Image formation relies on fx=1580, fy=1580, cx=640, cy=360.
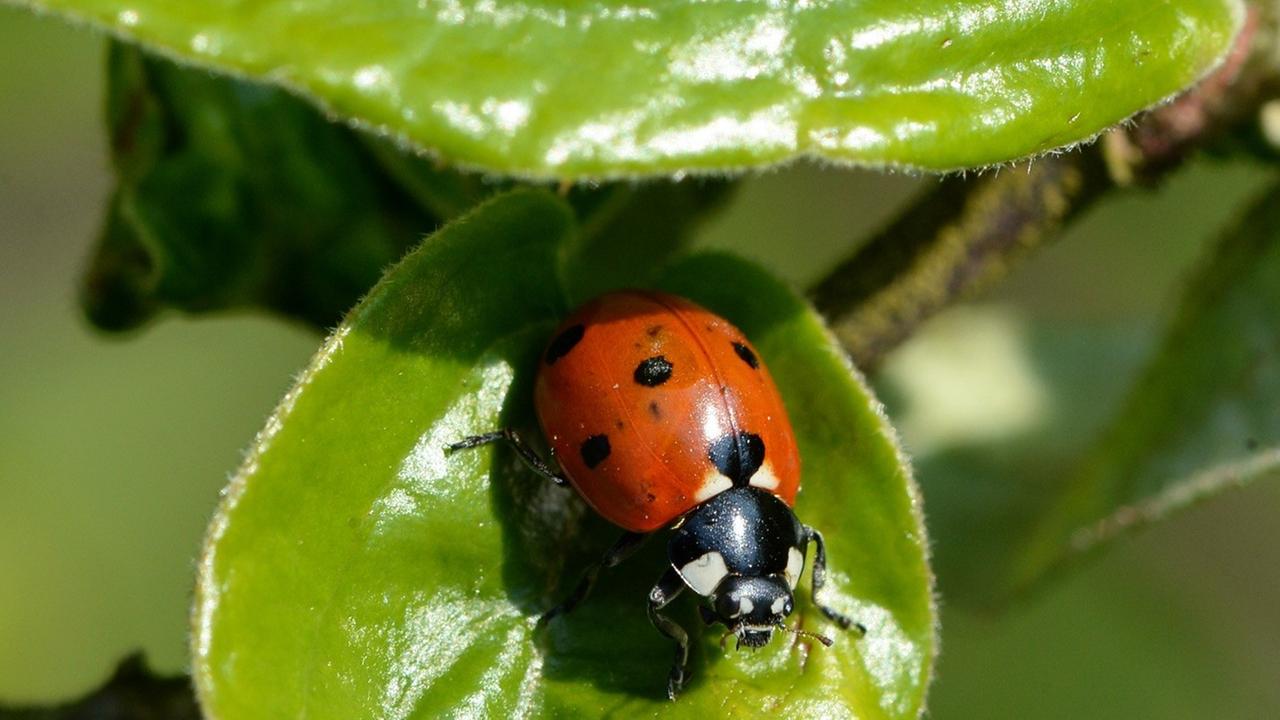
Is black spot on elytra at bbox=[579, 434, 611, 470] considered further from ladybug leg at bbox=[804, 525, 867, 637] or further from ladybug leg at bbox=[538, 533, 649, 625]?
ladybug leg at bbox=[804, 525, 867, 637]

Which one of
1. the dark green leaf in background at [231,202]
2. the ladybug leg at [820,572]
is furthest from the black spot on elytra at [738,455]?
the dark green leaf in background at [231,202]

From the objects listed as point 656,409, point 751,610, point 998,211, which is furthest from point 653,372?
point 998,211

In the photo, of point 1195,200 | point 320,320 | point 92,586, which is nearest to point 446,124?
point 320,320

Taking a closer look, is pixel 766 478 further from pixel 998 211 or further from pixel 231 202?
pixel 231 202

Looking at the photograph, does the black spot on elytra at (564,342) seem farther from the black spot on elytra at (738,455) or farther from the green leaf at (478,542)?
the black spot on elytra at (738,455)

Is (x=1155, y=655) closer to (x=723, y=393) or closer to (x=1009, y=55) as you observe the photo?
(x=723, y=393)

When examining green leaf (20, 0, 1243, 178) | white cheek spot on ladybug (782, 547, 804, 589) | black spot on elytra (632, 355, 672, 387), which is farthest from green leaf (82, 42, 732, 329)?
green leaf (20, 0, 1243, 178)
